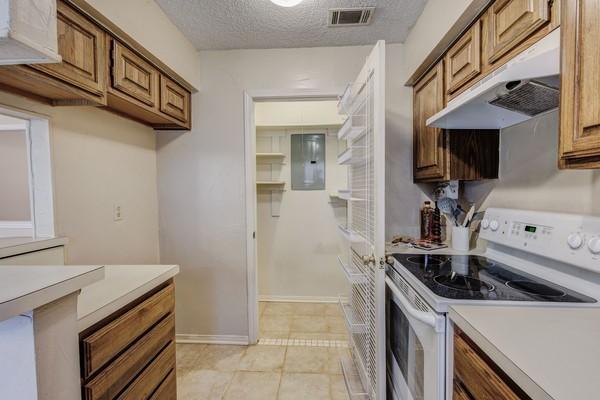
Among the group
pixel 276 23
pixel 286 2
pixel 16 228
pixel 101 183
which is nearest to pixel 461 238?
pixel 286 2

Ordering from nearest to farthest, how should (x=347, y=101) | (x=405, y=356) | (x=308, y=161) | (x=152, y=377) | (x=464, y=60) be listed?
(x=152, y=377) → (x=405, y=356) → (x=464, y=60) → (x=347, y=101) → (x=308, y=161)

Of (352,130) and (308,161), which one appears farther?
(308,161)

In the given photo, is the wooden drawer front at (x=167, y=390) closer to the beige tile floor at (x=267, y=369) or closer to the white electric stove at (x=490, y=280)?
the beige tile floor at (x=267, y=369)

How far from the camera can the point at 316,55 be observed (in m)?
2.22

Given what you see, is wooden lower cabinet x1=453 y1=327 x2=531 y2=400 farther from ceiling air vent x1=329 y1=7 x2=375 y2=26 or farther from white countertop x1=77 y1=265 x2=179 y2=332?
ceiling air vent x1=329 y1=7 x2=375 y2=26

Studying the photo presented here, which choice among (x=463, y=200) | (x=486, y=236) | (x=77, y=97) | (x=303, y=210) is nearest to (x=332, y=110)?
(x=303, y=210)

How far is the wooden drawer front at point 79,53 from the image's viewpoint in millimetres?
1134

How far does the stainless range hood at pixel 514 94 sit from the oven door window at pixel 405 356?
0.95m

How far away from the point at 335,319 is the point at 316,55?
239 centimetres

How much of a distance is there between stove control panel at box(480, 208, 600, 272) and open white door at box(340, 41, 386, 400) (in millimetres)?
587

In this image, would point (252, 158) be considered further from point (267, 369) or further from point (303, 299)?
point (303, 299)

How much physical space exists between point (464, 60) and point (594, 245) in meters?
0.98

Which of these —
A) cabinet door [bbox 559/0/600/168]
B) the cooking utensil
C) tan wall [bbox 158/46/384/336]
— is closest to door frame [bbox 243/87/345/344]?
tan wall [bbox 158/46/384/336]

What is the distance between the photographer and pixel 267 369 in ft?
6.65
